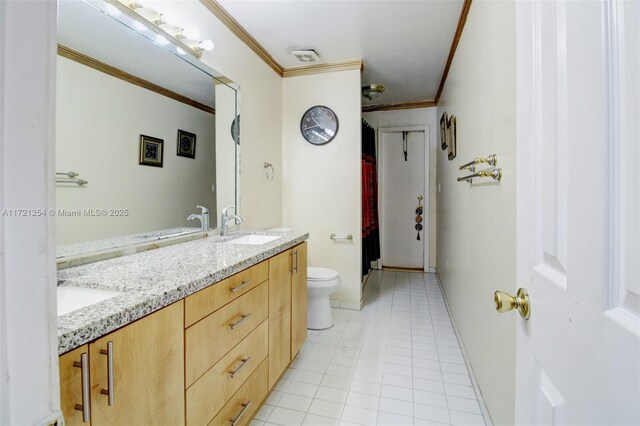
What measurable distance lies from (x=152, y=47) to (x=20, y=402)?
178 centimetres

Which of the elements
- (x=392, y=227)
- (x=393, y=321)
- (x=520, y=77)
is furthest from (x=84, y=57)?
(x=392, y=227)

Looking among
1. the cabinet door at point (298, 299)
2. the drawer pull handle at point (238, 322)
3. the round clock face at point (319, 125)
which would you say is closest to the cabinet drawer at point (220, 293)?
the drawer pull handle at point (238, 322)

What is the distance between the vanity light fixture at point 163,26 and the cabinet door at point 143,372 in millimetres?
1418

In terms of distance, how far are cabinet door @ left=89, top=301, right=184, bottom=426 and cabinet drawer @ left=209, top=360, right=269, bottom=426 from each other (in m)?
0.27

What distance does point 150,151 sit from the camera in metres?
1.57

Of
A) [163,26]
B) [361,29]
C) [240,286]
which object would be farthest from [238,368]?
[361,29]

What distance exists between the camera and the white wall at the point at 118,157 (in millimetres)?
1177

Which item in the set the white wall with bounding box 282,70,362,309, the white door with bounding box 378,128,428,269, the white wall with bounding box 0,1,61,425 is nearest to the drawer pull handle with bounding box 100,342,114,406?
the white wall with bounding box 0,1,61,425

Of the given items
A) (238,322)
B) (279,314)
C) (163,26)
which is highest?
(163,26)

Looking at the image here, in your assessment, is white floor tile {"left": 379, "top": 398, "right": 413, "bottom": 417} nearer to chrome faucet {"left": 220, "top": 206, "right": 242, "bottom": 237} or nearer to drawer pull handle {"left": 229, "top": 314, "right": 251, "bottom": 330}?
drawer pull handle {"left": 229, "top": 314, "right": 251, "bottom": 330}

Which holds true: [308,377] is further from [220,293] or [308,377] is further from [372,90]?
[372,90]

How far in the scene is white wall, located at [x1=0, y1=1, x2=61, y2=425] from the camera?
30 cm

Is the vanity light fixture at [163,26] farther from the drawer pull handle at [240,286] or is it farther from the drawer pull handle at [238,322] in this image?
the drawer pull handle at [238,322]

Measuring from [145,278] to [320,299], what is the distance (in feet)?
5.71
